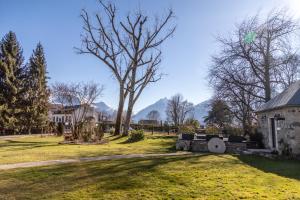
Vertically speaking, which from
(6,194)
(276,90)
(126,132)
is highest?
(276,90)

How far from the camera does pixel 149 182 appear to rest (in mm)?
7020

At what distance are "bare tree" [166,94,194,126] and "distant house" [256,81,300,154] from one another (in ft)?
147

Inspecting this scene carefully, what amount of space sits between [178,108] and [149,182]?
5602cm

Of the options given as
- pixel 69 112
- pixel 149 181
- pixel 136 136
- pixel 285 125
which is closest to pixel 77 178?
pixel 149 181

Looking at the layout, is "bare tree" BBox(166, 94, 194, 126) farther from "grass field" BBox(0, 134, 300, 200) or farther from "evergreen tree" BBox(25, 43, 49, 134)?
"grass field" BBox(0, 134, 300, 200)

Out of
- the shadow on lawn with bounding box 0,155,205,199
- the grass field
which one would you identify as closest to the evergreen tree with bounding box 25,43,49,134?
the grass field

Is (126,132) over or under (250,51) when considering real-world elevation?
under

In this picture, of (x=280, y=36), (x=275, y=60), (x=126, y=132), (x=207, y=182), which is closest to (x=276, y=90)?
(x=275, y=60)

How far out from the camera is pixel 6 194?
5.91 meters

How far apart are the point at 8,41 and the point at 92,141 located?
2011cm

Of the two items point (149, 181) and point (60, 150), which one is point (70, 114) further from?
point (149, 181)

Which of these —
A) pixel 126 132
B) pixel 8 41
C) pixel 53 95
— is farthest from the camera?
pixel 53 95

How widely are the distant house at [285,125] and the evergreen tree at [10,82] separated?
26257 millimetres

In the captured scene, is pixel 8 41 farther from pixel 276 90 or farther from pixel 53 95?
pixel 276 90
